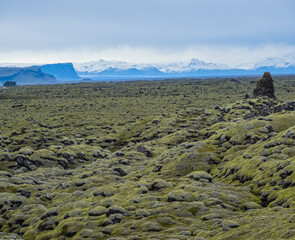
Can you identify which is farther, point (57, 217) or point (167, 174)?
point (167, 174)

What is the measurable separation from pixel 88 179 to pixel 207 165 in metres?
18.0

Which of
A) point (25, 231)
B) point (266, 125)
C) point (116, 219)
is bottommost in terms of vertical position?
point (25, 231)

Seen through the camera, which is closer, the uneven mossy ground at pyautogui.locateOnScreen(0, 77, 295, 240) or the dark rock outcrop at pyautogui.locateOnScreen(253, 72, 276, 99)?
the uneven mossy ground at pyautogui.locateOnScreen(0, 77, 295, 240)

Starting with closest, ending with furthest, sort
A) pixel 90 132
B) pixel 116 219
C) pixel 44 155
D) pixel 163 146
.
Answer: pixel 116 219
pixel 44 155
pixel 163 146
pixel 90 132

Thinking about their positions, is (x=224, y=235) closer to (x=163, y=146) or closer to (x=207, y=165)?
(x=207, y=165)

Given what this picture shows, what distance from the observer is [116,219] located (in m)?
30.5

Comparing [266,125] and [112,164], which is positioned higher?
[266,125]

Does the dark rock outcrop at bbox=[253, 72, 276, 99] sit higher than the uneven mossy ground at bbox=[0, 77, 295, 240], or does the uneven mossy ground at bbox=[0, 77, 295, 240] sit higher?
the dark rock outcrop at bbox=[253, 72, 276, 99]

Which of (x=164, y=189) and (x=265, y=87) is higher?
(x=265, y=87)

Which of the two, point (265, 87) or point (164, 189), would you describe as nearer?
point (164, 189)

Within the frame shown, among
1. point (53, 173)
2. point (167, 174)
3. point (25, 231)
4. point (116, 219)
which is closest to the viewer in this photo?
point (116, 219)

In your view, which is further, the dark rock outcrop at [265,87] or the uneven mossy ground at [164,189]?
the dark rock outcrop at [265,87]

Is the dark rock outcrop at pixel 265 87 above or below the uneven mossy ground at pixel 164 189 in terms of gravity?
above

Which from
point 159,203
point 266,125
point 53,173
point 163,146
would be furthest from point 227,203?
point 163,146
